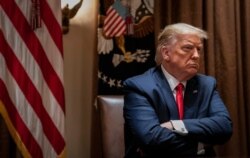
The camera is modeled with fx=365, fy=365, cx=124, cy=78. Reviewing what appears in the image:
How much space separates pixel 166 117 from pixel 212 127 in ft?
0.81

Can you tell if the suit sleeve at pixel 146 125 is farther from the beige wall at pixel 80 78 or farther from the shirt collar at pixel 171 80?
the beige wall at pixel 80 78

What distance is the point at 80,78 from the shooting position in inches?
104

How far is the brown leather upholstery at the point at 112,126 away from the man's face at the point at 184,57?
364 mm

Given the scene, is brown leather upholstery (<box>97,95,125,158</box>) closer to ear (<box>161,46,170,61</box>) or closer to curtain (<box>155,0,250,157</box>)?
ear (<box>161,46,170,61</box>)

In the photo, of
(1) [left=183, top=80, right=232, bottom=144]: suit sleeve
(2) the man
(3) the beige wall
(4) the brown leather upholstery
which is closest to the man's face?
(2) the man

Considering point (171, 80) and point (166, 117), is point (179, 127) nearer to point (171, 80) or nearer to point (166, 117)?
point (166, 117)

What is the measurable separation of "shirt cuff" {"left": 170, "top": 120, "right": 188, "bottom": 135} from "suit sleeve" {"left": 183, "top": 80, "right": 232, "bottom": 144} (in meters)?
0.02

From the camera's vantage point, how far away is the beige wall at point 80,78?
2609 millimetres

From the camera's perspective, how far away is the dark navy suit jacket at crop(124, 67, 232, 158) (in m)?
1.74

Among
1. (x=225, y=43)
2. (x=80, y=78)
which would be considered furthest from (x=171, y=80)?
(x=80, y=78)

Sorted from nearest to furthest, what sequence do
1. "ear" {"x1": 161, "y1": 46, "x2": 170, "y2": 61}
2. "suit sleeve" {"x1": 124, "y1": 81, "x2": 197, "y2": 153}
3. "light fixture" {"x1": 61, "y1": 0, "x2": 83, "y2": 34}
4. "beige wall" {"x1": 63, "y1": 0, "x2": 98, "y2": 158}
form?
1. "suit sleeve" {"x1": 124, "y1": 81, "x2": 197, "y2": 153}
2. "ear" {"x1": 161, "y1": 46, "x2": 170, "y2": 61}
3. "light fixture" {"x1": 61, "y1": 0, "x2": 83, "y2": 34}
4. "beige wall" {"x1": 63, "y1": 0, "x2": 98, "y2": 158}

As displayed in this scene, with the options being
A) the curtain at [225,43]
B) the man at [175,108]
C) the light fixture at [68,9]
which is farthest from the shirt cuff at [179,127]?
the light fixture at [68,9]

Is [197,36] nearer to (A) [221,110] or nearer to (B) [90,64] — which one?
(A) [221,110]

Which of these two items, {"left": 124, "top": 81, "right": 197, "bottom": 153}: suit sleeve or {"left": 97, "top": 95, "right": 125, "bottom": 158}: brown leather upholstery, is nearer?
{"left": 124, "top": 81, "right": 197, "bottom": 153}: suit sleeve
